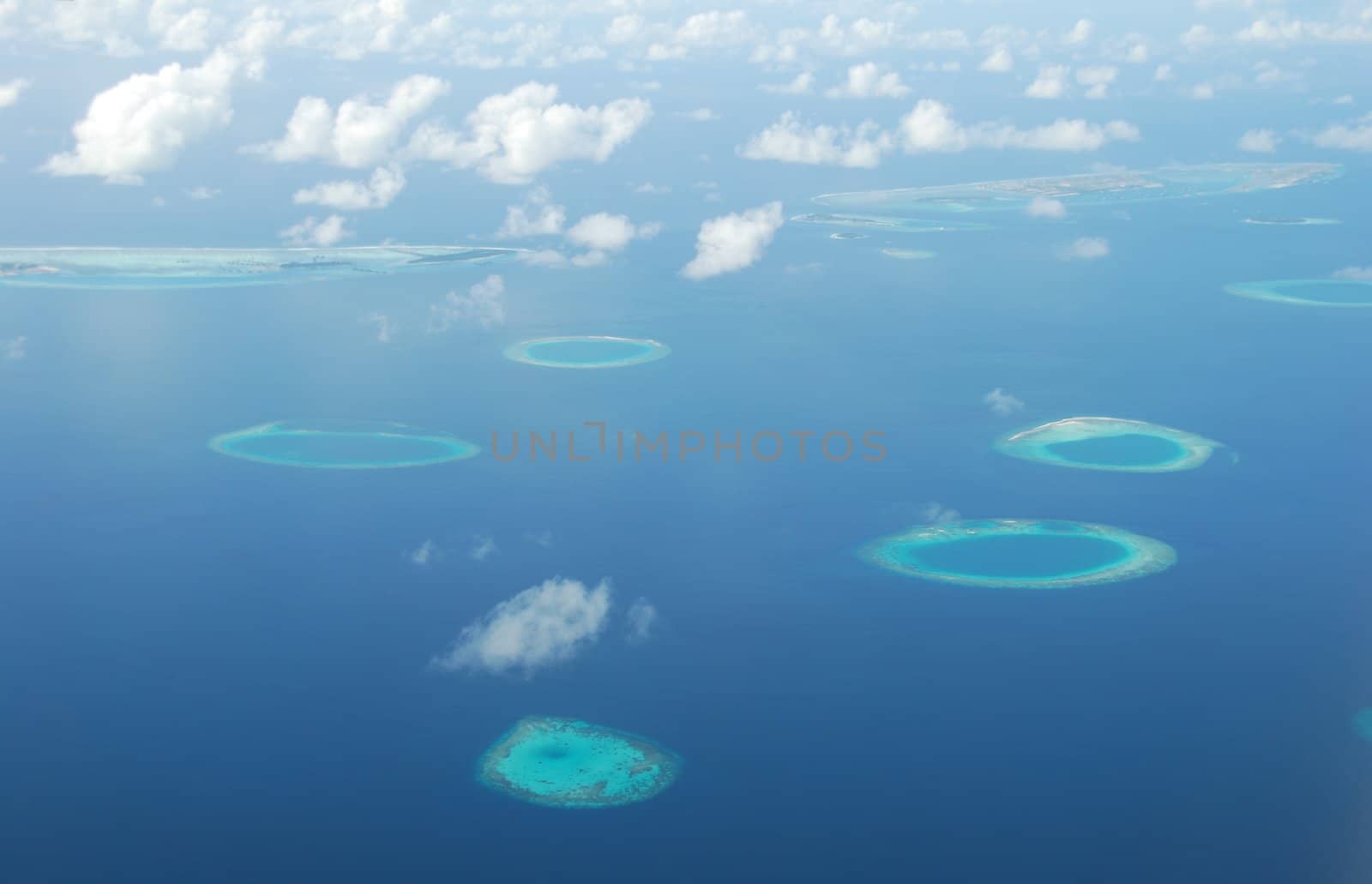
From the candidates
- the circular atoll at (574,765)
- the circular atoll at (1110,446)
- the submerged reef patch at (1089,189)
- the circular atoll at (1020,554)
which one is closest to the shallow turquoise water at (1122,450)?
the circular atoll at (1110,446)

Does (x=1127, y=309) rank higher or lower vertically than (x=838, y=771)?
higher

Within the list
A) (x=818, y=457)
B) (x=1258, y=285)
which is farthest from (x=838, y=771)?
(x=1258, y=285)

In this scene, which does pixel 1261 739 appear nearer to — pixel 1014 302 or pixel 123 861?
pixel 123 861

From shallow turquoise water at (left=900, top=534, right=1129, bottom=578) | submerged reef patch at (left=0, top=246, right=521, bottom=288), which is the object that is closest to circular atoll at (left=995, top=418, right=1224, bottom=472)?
shallow turquoise water at (left=900, top=534, right=1129, bottom=578)

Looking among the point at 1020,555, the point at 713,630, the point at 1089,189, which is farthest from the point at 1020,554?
the point at 1089,189

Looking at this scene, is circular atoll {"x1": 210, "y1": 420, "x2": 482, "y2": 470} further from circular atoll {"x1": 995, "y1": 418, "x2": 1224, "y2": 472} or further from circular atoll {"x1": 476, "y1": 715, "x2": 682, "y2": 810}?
circular atoll {"x1": 995, "y1": 418, "x2": 1224, "y2": 472}
